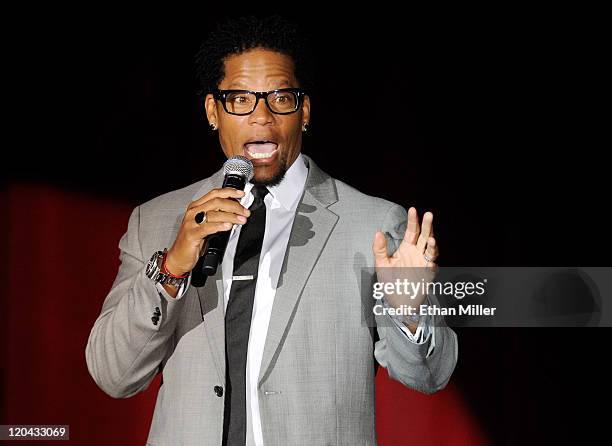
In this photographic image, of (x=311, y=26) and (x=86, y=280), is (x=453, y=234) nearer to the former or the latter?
(x=311, y=26)

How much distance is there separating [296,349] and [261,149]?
50 centimetres

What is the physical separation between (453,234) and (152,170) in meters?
1.12

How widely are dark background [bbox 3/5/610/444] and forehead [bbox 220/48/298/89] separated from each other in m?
0.88

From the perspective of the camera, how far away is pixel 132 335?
6.23 ft

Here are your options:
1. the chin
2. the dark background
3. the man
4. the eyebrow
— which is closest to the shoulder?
the man

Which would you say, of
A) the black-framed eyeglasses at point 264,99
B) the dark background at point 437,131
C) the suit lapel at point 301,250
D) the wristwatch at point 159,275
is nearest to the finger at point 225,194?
the wristwatch at point 159,275

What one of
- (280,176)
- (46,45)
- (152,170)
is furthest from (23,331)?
(280,176)

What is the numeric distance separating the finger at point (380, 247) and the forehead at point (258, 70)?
0.52 metres

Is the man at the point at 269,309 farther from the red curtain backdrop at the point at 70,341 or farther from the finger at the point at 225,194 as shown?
the red curtain backdrop at the point at 70,341

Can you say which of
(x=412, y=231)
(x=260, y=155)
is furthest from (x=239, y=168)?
(x=412, y=231)

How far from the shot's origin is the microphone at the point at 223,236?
5.52 ft

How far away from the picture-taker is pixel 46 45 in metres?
3.12

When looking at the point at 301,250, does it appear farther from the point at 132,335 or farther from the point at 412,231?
the point at 132,335

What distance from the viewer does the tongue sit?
210cm
